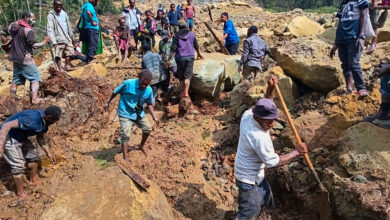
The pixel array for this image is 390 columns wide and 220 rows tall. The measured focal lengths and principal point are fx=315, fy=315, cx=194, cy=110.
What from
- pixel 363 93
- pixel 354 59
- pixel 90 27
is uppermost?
pixel 90 27

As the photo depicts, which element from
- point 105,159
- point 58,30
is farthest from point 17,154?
point 58,30

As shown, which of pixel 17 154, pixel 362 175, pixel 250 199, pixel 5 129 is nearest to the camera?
pixel 250 199

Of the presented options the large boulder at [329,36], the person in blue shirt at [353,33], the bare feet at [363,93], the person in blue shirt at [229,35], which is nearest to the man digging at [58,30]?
the person in blue shirt at [229,35]

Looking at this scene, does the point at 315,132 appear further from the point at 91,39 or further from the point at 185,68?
the point at 91,39

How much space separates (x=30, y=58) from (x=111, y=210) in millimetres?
3543

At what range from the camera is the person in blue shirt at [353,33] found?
4.20 m

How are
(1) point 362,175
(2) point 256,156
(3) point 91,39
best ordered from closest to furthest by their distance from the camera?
(2) point 256,156 → (1) point 362,175 → (3) point 91,39

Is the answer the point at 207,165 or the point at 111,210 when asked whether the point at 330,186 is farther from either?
the point at 111,210

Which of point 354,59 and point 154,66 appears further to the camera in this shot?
point 154,66

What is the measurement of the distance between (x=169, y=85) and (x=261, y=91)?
8.40 feet

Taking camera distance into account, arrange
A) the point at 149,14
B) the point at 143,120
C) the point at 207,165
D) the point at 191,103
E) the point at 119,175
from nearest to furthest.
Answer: the point at 119,175
the point at 143,120
the point at 207,165
the point at 191,103
the point at 149,14

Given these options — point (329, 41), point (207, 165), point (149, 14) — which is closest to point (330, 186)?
point (207, 165)

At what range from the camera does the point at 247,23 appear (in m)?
18.4

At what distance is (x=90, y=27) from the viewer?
716cm
